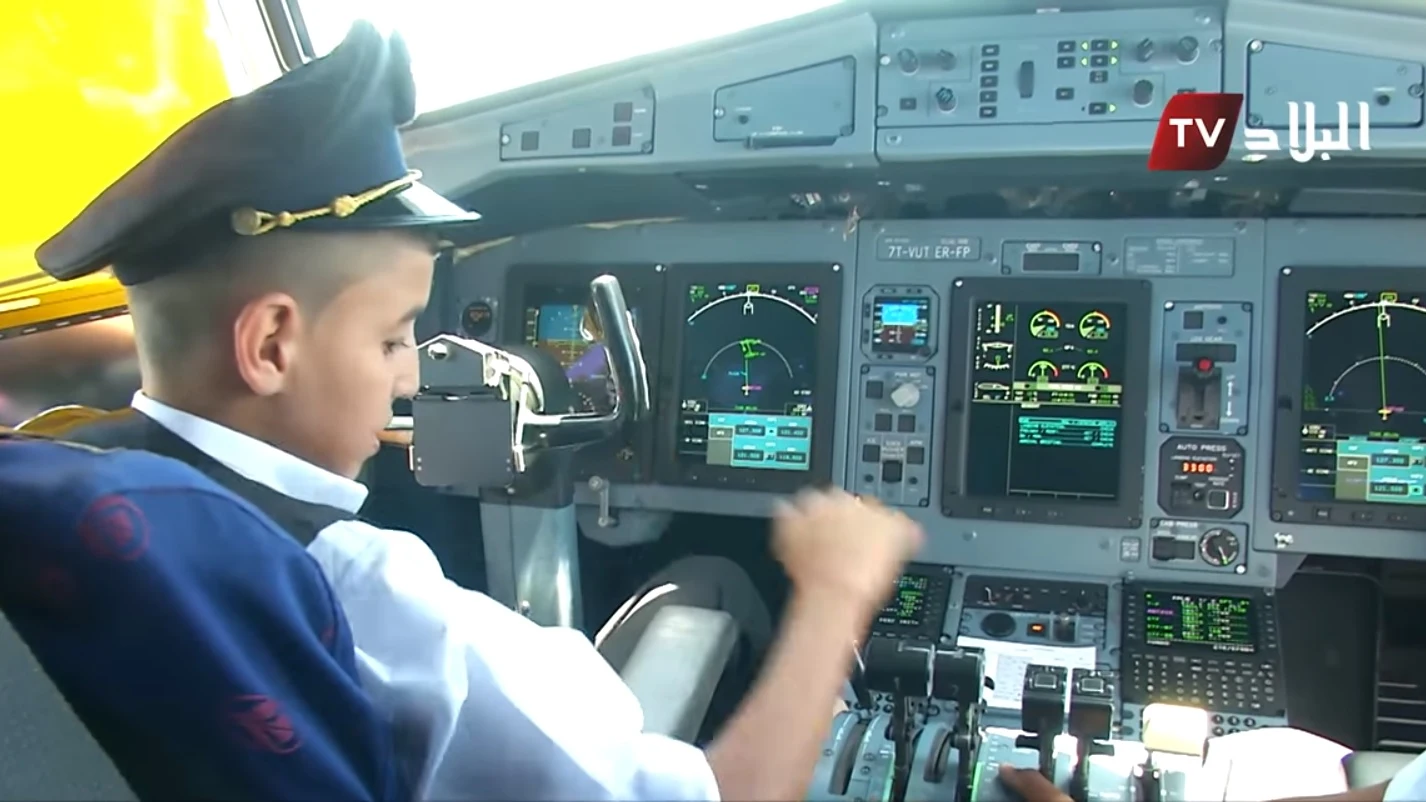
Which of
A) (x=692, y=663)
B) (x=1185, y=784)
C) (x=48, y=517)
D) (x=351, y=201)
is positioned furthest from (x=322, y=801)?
(x=1185, y=784)

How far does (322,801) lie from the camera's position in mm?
786

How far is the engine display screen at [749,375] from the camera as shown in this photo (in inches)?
106

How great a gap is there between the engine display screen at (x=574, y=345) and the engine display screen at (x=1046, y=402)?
764 millimetres

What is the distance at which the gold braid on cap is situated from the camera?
0.92 metres

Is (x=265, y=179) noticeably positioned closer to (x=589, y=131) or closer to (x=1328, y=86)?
(x=589, y=131)

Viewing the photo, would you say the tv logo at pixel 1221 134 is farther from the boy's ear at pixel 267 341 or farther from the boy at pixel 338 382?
the boy's ear at pixel 267 341

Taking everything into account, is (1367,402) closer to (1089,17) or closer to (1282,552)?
(1282,552)

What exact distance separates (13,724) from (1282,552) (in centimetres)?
228

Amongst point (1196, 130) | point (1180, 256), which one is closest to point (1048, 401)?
point (1180, 256)

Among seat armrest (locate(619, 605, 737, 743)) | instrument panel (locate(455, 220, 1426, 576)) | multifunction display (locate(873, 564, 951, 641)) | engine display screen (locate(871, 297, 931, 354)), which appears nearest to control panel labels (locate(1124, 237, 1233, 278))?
instrument panel (locate(455, 220, 1426, 576))

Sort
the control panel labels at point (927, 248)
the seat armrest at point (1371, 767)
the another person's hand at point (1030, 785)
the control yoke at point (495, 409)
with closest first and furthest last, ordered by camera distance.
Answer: the another person's hand at point (1030, 785) → the seat armrest at point (1371, 767) → the control yoke at point (495, 409) → the control panel labels at point (927, 248)

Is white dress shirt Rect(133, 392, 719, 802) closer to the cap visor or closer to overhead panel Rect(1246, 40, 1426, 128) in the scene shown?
the cap visor

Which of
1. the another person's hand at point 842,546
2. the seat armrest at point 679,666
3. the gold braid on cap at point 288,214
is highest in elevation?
the gold braid on cap at point 288,214

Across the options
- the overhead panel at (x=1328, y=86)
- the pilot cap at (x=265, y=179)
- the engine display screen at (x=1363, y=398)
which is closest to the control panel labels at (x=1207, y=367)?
the engine display screen at (x=1363, y=398)
